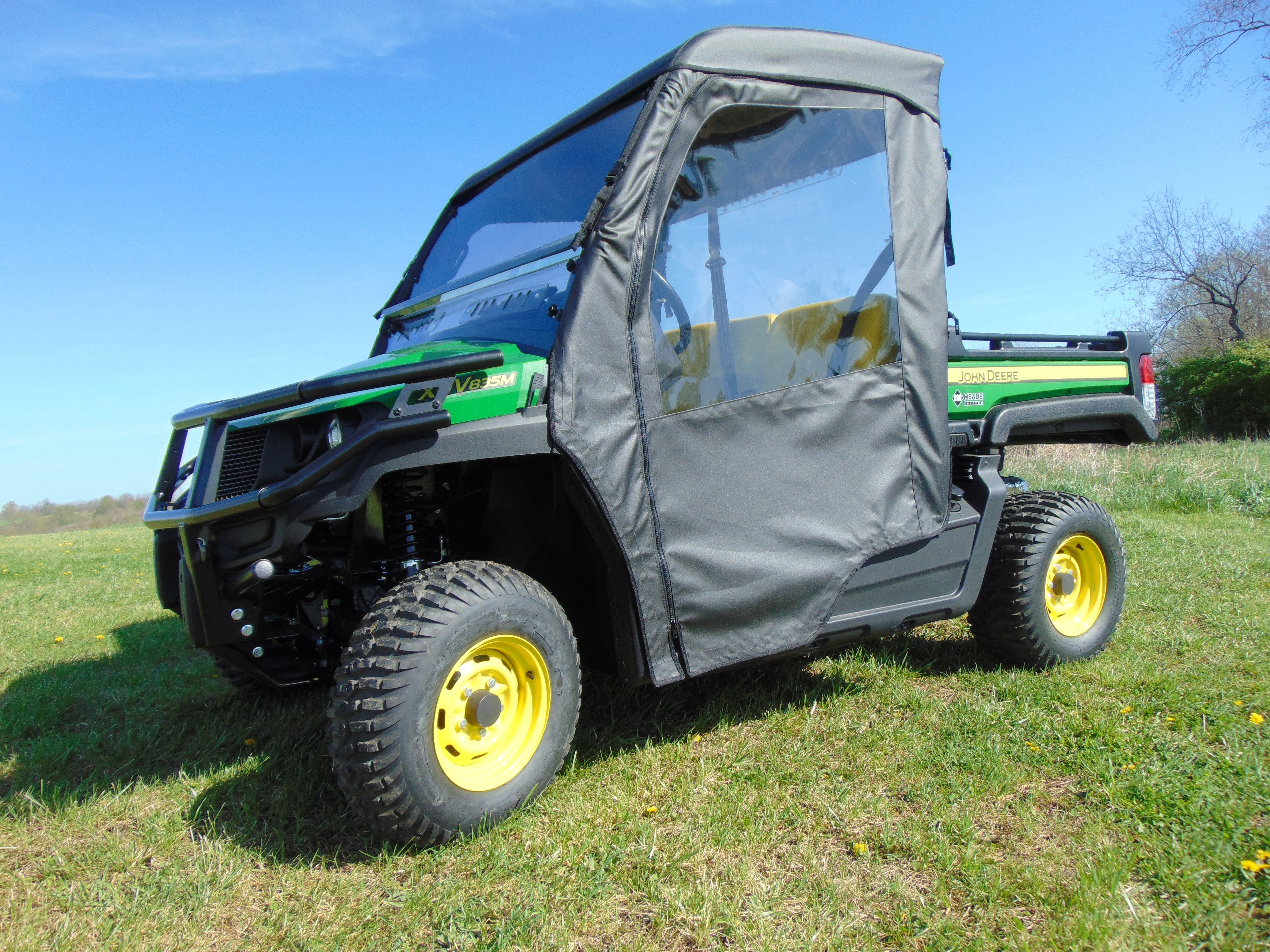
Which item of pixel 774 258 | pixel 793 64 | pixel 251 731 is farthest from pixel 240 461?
pixel 793 64

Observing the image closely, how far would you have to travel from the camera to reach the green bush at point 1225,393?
21578mm

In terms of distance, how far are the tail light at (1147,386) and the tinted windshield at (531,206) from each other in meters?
3.08

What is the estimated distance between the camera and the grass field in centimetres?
216

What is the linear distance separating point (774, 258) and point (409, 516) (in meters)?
1.61

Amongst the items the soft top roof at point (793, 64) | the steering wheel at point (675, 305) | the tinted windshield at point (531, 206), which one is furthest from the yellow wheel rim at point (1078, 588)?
the tinted windshield at point (531, 206)

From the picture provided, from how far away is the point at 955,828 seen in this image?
8.39 feet

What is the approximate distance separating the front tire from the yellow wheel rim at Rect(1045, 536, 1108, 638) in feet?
8.67

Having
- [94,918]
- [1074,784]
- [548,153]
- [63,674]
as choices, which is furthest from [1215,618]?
[63,674]

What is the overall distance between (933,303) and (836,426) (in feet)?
2.36

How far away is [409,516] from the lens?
2965 mm

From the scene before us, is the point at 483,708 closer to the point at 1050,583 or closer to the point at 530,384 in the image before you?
the point at 530,384

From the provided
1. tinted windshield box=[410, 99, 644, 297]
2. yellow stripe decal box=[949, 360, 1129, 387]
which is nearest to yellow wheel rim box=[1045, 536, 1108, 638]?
yellow stripe decal box=[949, 360, 1129, 387]

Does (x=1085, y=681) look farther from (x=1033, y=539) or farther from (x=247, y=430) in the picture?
(x=247, y=430)

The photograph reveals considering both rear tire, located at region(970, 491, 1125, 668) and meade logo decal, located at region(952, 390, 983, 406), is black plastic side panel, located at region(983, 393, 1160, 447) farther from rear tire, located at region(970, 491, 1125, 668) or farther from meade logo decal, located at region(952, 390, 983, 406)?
rear tire, located at region(970, 491, 1125, 668)
